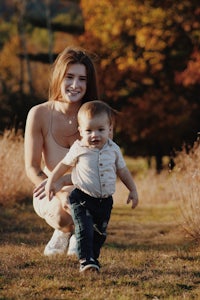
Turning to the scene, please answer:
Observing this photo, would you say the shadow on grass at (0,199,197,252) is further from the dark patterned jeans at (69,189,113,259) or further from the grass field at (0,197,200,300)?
the dark patterned jeans at (69,189,113,259)

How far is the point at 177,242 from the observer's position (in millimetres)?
7254

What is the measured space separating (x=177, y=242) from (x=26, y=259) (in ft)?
7.77

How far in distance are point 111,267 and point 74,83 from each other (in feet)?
4.91

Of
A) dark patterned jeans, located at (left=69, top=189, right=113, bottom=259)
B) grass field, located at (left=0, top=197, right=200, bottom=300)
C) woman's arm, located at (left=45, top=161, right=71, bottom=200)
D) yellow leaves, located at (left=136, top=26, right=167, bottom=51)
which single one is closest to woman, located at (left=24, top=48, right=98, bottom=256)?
grass field, located at (left=0, top=197, right=200, bottom=300)

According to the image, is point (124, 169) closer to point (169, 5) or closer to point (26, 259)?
point (26, 259)

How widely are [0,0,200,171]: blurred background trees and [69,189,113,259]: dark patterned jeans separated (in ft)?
40.1

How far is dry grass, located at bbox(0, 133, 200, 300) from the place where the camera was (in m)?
4.24

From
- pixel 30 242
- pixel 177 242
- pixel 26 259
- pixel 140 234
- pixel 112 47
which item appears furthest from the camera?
pixel 112 47

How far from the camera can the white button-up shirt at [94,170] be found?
4.57m

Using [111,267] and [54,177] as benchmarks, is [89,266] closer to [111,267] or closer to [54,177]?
[111,267]

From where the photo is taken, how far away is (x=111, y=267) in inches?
196

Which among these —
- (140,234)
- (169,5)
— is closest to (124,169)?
(140,234)

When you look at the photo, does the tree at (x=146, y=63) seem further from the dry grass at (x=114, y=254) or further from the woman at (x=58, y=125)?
the woman at (x=58, y=125)

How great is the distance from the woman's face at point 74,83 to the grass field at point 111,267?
130cm
